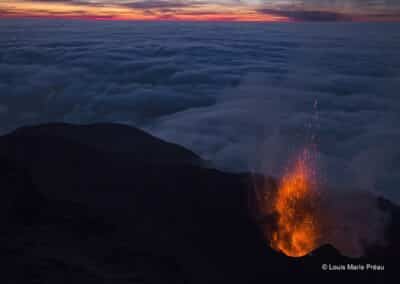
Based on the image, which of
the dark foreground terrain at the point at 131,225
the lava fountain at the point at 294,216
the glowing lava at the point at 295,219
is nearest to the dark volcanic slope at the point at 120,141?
the dark foreground terrain at the point at 131,225

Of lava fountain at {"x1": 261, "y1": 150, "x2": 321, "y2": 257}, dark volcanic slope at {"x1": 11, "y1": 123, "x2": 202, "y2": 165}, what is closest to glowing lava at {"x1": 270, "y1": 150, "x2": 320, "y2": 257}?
lava fountain at {"x1": 261, "y1": 150, "x2": 321, "y2": 257}

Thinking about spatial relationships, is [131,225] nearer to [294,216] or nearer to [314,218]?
[294,216]

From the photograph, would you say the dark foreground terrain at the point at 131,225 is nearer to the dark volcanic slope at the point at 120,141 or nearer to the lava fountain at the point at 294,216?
the dark volcanic slope at the point at 120,141

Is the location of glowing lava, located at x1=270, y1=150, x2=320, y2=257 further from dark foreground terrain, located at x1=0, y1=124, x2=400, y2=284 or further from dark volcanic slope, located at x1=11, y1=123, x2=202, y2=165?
dark volcanic slope, located at x1=11, y1=123, x2=202, y2=165

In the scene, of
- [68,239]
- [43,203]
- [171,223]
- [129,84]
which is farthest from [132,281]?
[129,84]

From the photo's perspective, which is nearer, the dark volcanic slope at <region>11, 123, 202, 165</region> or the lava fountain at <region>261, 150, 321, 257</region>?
the lava fountain at <region>261, 150, 321, 257</region>

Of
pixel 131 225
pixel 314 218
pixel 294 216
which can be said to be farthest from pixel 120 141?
pixel 314 218

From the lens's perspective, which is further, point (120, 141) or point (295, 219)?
point (120, 141)
